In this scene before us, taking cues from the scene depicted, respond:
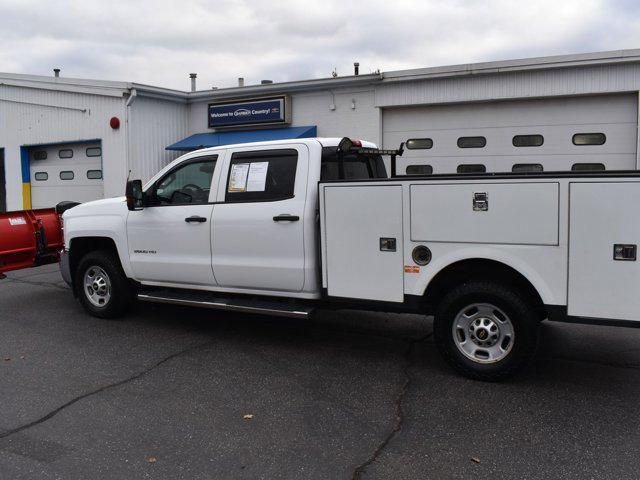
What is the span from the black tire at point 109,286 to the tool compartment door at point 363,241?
280cm

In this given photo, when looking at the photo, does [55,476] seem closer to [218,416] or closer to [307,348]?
[218,416]

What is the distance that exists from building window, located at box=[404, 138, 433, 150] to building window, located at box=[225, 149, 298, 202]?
7.58 metres

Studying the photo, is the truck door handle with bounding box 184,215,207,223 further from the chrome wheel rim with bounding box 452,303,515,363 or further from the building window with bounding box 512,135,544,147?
the building window with bounding box 512,135,544,147

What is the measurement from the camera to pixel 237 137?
14.9 metres

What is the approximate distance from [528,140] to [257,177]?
7.87 m

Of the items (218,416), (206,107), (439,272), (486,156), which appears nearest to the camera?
(218,416)

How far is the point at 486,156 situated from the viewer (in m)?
12.2

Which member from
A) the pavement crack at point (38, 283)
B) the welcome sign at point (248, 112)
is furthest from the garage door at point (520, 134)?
the pavement crack at point (38, 283)

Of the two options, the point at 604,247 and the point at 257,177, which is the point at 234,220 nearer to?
the point at 257,177

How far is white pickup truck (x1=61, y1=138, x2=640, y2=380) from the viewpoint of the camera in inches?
170

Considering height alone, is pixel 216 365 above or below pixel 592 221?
below

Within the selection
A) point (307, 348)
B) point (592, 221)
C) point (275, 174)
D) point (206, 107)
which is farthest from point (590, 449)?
point (206, 107)

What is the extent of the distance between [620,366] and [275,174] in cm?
360

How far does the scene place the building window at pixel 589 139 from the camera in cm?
1134
